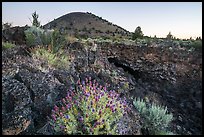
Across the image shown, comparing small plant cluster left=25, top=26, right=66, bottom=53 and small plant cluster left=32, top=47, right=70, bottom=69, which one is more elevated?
small plant cluster left=25, top=26, right=66, bottom=53

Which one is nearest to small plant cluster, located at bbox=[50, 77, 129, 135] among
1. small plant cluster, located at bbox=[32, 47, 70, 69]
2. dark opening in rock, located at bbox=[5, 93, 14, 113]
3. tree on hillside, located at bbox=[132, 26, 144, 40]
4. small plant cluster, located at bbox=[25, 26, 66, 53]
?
dark opening in rock, located at bbox=[5, 93, 14, 113]

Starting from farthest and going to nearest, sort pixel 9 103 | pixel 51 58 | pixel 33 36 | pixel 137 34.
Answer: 1. pixel 137 34
2. pixel 33 36
3. pixel 51 58
4. pixel 9 103

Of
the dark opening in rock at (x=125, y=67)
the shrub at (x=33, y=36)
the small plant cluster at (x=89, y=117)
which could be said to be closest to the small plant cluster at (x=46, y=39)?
the shrub at (x=33, y=36)

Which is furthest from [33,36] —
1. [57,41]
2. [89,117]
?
[89,117]

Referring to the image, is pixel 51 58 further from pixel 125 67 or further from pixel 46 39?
pixel 125 67

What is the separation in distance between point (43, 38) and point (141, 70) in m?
2.94

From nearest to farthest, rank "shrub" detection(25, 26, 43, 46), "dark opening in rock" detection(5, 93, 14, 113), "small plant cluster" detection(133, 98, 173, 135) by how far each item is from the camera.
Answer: "dark opening in rock" detection(5, 93, 14, 113)
"small plant cluster" detection(133, 98, 173, 135)
"shrub" detection(25, 26, 43, 46)

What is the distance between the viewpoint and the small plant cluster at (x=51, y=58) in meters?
6.51

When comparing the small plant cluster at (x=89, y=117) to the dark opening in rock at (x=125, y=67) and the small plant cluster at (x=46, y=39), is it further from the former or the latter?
the dark opening in rock at (x=125, y=67)

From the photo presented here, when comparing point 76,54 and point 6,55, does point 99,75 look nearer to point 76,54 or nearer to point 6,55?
point 76,54

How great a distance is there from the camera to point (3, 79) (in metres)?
5.23

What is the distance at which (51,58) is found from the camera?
6.59 meters

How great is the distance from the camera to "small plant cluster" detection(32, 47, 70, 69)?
651cm

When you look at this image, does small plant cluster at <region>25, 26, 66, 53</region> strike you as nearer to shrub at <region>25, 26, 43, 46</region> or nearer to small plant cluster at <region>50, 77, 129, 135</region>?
shrub at <region>25, 26, 43, 46</region>
